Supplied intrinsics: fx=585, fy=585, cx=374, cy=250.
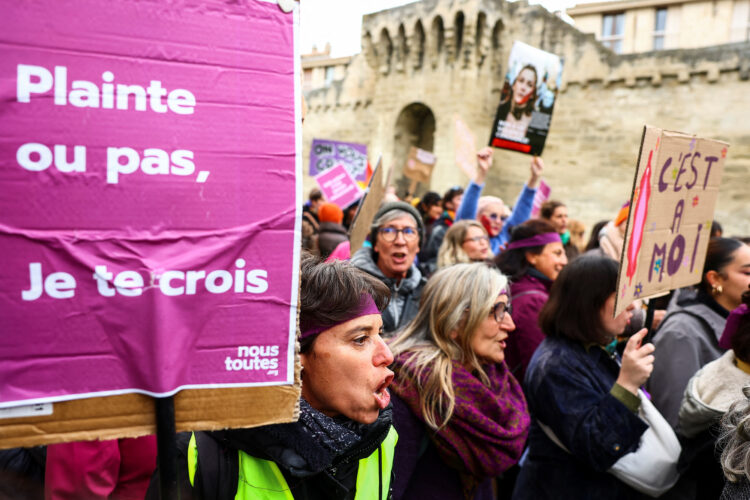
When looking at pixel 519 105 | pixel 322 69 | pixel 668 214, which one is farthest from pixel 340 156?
pixel 322 69

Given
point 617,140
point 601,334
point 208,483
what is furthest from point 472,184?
point 617,140

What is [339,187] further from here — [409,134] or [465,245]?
[409,134]

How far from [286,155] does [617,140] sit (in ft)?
50.4

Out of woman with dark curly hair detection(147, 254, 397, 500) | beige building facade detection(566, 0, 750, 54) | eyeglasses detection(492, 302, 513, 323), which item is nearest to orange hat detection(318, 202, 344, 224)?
eyeglasses detection(492, 302, 513, 323)

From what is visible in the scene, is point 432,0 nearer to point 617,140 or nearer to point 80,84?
point 617,140

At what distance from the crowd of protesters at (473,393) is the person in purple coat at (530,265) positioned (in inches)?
0.4

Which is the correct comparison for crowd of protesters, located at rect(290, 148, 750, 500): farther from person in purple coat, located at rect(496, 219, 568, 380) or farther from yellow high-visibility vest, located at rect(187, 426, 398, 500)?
yellow high-visibility vest, located at rect(187, 426, 398, 500)

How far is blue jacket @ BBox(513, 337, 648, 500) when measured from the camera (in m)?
2.18

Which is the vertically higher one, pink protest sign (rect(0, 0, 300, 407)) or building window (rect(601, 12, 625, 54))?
building window (rect(601, 12, 625, 54))

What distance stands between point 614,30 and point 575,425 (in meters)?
24.4

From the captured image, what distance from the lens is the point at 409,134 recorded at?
1897 cm

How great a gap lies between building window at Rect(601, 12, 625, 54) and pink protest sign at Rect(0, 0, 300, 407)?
24.5m

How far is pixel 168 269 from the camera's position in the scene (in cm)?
109

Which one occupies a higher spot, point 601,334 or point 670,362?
point 601,334
